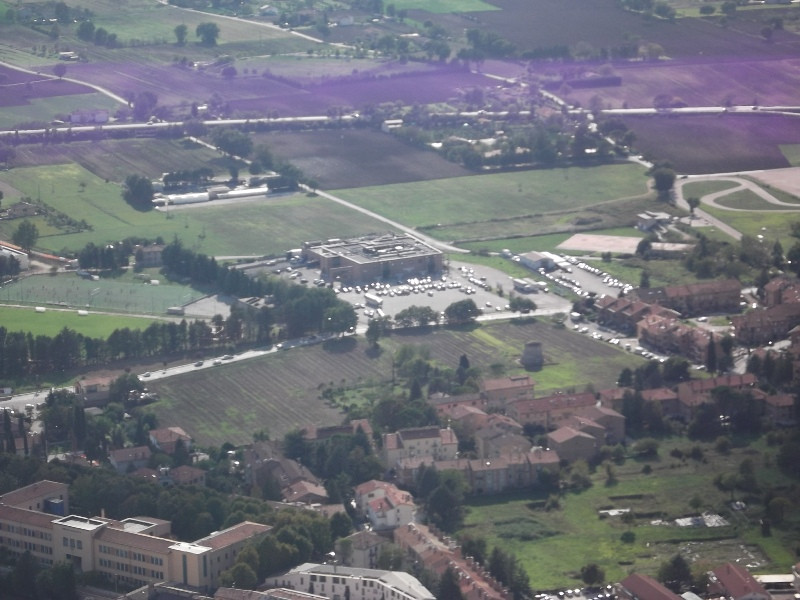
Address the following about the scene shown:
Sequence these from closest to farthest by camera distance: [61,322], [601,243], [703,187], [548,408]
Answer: [548,408] < [61,322] < [601,243] < [703,187]

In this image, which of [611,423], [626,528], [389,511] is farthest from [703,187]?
[389,511]

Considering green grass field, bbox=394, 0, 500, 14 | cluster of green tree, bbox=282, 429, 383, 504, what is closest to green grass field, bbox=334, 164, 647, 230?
cluster of green tree, bbox=282, 429, 383, 504

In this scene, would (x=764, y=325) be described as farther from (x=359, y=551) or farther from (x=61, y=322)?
(x=359, y=551)

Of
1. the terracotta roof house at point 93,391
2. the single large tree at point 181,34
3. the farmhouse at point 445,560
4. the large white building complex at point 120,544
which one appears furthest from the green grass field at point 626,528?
the single large tree at point 181,34

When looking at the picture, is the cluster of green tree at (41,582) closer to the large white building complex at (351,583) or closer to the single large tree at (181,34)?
the large white building complex at (351,583)

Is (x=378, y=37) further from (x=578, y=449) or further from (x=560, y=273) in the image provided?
(x=578, y=449)

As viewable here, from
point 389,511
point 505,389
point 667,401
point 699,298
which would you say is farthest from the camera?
point 699,298

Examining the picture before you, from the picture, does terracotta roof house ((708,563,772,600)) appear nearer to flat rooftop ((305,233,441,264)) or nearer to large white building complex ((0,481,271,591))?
large white building complex ((0,481,271,591))
